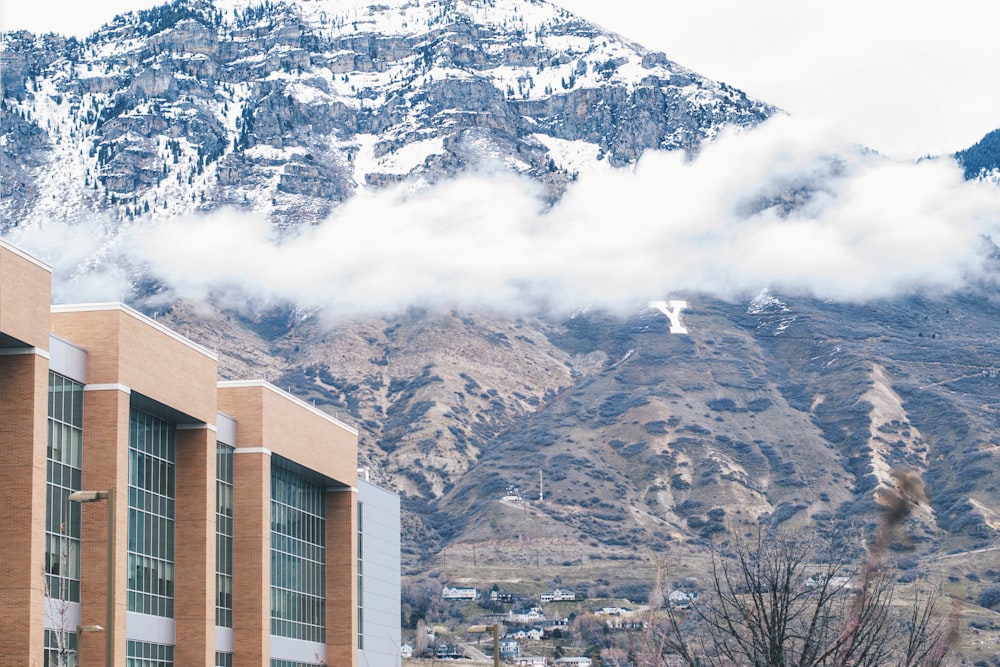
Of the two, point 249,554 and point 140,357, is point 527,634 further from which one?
point 140,357

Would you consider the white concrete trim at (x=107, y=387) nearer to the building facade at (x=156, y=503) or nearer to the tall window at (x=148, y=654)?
the building facade at (x=156, y=503)

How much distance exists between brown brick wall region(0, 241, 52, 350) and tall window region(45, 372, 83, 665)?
2714mm

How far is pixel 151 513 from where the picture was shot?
53.6 meters

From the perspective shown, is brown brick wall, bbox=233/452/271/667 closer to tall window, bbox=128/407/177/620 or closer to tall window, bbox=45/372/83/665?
tall window, bbox=128/407/177/620

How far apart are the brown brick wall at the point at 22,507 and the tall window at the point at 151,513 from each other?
7.09m

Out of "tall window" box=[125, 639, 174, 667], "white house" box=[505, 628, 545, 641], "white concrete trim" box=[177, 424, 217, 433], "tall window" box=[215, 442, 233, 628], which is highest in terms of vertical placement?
"white house" box=[505, 628, 545, 641]

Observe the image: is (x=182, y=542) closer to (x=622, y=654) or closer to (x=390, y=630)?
(x=390, y=630)

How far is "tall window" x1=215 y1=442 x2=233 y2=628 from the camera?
58.8 m

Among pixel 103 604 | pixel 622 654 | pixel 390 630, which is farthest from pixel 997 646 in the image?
pixel 103 604

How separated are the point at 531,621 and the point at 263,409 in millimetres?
142736

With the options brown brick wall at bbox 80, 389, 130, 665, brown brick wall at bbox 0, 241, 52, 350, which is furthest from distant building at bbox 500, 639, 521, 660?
brown brick wall at bbox 0, 241, 52, 350

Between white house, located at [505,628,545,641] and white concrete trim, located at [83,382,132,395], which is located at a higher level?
white house, located at [505,628,545,641]

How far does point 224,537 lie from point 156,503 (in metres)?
6.05

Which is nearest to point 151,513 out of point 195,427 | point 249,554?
point 195,427
